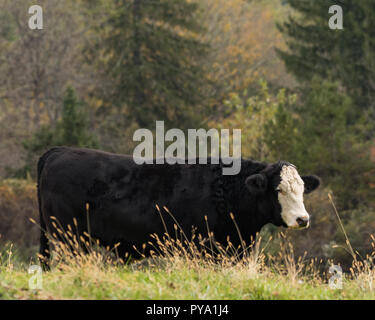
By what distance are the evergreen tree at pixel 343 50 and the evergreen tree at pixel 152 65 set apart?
4144 mm

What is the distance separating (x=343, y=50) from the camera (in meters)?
29.8

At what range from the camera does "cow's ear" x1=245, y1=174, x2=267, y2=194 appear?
8047 mm

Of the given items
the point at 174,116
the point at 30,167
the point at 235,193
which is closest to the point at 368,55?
the point at 174,116

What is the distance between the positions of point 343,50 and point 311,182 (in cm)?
2194

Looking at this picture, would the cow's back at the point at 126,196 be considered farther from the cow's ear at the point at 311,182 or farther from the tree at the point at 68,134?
the tree at the point at 68,134

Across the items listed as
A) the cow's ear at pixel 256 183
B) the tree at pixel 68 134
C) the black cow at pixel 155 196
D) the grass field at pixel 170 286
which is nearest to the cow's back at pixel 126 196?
the black cow at pixel 155 196

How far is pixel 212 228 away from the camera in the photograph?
8156mm

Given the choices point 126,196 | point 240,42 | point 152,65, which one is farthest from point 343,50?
point 126,196

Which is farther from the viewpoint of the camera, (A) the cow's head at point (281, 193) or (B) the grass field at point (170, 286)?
(A) the cow's head at point (281, 193)

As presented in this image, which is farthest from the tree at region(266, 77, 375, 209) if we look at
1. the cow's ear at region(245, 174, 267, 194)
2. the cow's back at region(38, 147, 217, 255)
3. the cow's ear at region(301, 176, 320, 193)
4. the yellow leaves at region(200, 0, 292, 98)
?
the yellow leaves at region(200, 0, 292, 98)

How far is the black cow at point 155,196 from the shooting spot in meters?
8.12

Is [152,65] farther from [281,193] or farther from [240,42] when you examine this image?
[281,193]

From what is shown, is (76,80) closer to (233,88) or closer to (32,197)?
(233,88)
